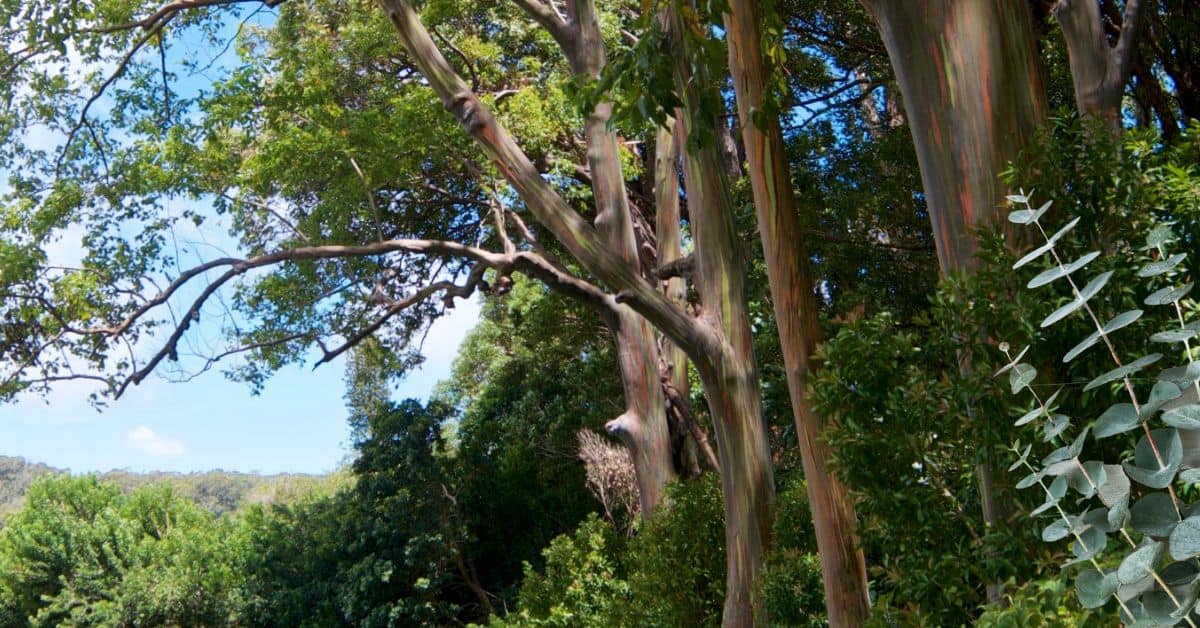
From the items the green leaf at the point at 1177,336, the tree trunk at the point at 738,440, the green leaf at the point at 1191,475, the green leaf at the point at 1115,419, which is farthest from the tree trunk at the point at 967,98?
the tree trunk at the point at 738,440

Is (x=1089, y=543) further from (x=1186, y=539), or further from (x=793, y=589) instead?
(x=793, y=589)

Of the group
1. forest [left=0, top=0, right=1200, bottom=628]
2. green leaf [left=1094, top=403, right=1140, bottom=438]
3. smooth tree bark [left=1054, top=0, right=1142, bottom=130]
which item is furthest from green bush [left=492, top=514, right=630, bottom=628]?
green leaf [left=1094, top=403, right=1140, bottom=438]

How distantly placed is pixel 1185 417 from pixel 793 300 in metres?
4.68

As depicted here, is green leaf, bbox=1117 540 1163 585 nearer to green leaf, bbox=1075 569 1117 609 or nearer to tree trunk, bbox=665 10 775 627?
green leaf, bbox=1075 569 1117 609

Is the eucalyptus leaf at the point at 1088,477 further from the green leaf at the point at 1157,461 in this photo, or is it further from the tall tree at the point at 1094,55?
the tall tree at the point at 1094,55

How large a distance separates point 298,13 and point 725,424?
9392 millimetres

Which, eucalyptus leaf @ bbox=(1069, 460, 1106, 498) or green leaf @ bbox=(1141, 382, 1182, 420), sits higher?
green leaf @ bbox=(1141, 382, 1182, 420)

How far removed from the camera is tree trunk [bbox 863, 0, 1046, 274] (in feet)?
12.5

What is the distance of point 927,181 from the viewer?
403cm

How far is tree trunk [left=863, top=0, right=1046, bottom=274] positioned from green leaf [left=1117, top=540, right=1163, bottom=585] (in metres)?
2.82

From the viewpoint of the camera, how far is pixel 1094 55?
549 centimetres

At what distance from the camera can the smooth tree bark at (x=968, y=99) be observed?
3814 mm

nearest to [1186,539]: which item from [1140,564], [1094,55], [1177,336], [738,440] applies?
[1140,564]

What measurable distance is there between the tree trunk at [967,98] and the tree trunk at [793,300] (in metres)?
1.49
